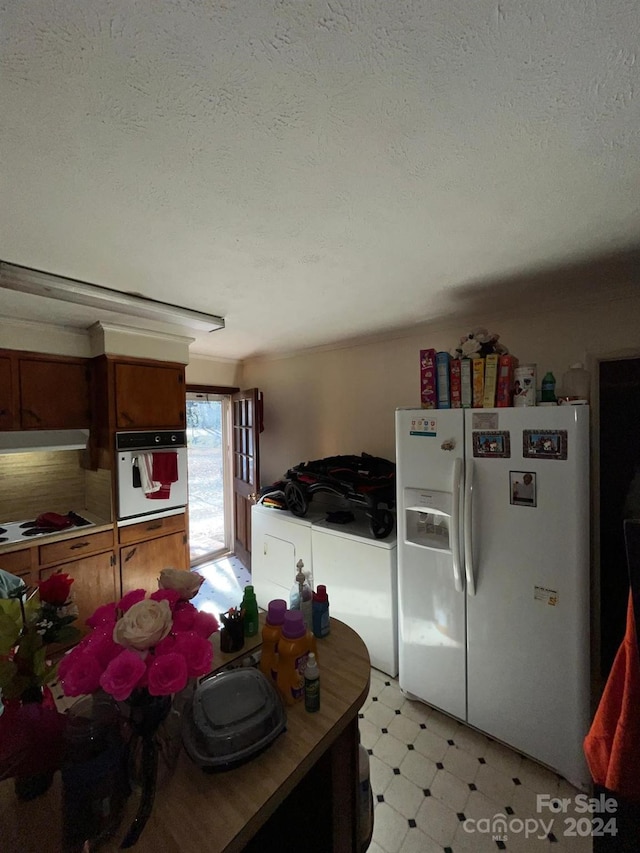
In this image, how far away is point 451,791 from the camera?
1.44 metres

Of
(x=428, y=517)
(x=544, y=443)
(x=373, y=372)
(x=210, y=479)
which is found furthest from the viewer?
(x=210, y=479)

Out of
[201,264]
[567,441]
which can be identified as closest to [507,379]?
[567,441]

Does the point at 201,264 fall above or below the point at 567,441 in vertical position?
above

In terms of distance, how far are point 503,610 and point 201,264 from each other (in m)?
2.10

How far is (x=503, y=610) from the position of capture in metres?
1.55

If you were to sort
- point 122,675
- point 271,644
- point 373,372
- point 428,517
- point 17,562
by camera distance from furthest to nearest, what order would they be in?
point 373,372
point 17,562
point 428,517
point 271,644
point 122,675

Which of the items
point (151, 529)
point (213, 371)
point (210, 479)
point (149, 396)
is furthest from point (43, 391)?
point (210, 479)

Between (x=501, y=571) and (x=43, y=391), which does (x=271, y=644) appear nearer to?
(x=501, y=571)

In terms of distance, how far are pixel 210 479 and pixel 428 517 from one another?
9.37ft

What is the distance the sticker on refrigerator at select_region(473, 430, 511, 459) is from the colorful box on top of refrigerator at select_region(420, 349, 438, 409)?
31cm

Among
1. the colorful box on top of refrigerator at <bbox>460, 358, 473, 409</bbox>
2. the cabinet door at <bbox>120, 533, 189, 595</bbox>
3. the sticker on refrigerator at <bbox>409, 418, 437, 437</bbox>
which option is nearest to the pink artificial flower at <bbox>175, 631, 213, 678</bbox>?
the sticker on refrigerator at <bbox>409, 418, 437, 437</bbox>

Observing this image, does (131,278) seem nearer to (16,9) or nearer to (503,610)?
(16,9)

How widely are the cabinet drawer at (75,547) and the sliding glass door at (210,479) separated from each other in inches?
53.6

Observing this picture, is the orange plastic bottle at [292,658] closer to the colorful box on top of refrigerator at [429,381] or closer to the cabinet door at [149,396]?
the colorful box on top of refrigerator at [429,381]
